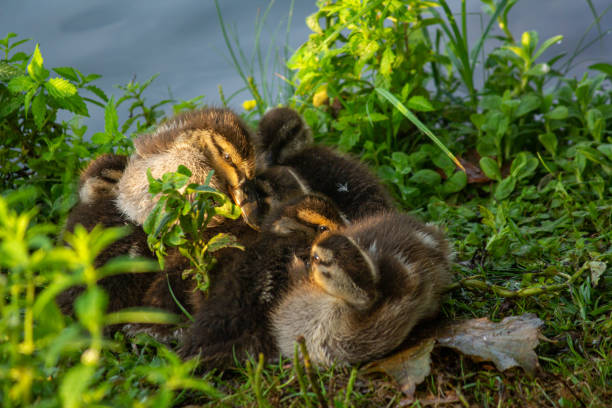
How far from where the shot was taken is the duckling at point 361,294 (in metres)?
2.50

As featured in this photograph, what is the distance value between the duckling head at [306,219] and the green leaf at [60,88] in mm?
2171

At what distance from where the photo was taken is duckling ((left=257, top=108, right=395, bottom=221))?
3.97 metres

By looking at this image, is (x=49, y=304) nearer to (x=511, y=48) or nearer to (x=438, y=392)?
(x=438, y=392)

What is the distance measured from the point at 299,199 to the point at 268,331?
0.78 metres

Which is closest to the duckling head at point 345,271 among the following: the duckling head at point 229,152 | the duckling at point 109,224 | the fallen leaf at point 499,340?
the fallen leaf at point 499,340

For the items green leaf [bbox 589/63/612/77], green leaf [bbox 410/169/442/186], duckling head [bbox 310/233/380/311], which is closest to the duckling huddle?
duckling head [bbox 310/233/380/311]

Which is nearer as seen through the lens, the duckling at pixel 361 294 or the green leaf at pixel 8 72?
the duckling at pixel 361 294

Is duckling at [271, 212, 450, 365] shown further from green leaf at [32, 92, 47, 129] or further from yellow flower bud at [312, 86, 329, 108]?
yellow flower bud at [312, 86, 329, 108]

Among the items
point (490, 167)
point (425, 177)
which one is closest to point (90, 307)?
point (425, 177)

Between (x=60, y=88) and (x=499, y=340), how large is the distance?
11.8 feet

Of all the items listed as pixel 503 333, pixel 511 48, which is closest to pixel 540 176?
pixel 511 48

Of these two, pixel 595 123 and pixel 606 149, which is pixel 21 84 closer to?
pixel 606 149

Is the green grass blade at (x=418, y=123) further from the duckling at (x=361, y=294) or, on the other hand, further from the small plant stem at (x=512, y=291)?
the duckling at (x=361, y=294)

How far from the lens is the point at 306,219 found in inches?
126
